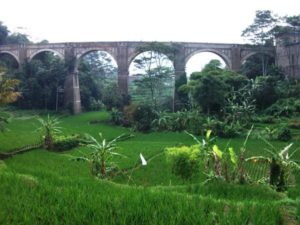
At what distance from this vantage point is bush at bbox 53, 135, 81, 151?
18297 millimetres

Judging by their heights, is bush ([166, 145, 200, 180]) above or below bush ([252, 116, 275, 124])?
above

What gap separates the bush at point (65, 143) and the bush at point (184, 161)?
10334 millimetres

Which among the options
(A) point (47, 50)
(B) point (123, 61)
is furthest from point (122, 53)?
(A) point (47, 50)

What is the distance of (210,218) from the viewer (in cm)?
336

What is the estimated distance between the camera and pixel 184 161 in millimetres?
8812

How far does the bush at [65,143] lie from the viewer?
1830 cm

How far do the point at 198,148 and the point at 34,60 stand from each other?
98.6 feet

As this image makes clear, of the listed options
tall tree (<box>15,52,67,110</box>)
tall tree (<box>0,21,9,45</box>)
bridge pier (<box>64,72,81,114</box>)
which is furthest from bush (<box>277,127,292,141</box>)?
tall tree (<box>0,21,9,45</box>)

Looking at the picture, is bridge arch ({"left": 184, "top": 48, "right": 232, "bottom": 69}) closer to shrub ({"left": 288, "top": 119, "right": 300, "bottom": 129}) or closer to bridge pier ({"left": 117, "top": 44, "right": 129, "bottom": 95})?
bridge pier ({"left": 117, "top": 44, "right": 129, "bottom": 95})

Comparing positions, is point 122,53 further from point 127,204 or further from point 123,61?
point 127,204

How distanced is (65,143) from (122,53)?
18174 millimetres

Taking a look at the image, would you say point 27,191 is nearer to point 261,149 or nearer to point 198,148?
point 198,148

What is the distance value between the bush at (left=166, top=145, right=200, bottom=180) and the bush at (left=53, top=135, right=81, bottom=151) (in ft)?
33.9

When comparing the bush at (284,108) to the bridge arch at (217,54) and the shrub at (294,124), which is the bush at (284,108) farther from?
the bridge arch at (217,54)
